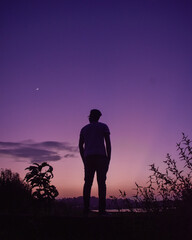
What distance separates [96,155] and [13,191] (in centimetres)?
674

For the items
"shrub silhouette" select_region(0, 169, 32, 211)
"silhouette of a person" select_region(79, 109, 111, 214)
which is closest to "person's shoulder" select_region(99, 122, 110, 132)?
"silhouette of a person" select_region(79, 109, 111, 214)

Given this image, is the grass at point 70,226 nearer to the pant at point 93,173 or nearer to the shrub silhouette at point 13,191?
the pant at point 93,173

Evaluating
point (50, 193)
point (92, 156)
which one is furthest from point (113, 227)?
point (50, 193)

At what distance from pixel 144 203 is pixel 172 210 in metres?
0.40

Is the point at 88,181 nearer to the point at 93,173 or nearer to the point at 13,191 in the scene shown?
the point at 93,173

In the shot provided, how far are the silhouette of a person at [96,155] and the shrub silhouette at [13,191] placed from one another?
484 centimetres

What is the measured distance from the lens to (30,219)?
5023 millimetres

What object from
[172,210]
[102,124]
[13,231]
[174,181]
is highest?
[102,124]

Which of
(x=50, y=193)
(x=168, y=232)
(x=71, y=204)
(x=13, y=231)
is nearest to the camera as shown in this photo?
(x=168, y=232)

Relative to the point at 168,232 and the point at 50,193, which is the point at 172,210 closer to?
the point at 168,232

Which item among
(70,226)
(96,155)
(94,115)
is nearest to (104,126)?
(94,115)

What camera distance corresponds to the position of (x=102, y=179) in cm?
647

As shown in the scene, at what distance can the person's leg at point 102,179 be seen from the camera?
6307mm

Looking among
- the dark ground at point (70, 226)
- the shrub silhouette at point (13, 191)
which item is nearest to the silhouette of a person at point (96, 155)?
the dark ground at point (70, 226)
